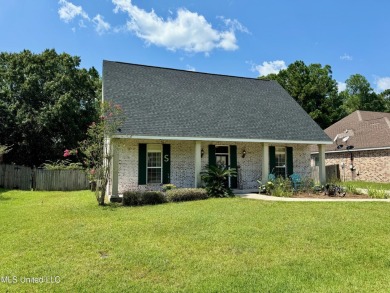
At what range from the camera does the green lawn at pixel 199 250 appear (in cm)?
438

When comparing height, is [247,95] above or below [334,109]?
below

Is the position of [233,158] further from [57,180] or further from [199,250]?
[57,180]

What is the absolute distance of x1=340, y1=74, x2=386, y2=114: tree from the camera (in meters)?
44.5

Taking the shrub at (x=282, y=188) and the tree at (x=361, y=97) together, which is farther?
the tree at (x=361, y=97)

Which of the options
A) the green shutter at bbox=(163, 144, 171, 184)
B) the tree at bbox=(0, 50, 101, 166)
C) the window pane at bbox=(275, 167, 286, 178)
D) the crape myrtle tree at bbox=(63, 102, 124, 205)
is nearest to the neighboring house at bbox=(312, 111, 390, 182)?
the window pane at bbox=(275, 167, 286, 178)

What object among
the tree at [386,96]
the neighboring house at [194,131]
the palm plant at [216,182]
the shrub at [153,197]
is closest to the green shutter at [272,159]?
the neighboring house at [194,131]

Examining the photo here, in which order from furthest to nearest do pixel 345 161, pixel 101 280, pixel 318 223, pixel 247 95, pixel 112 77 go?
pixel 345 161 → pixel 247 95 → pixel 112 77 → pixel 318 223 → pixel 101 280

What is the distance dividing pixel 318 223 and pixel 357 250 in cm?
202

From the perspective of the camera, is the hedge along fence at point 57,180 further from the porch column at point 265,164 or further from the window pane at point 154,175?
the porch column at point 265,164

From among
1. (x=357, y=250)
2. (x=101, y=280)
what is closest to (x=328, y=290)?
(x=357, y=250)

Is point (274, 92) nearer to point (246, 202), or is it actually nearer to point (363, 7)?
point (363, 7)

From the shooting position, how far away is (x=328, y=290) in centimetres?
417

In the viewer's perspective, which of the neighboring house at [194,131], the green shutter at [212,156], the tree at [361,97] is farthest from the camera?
the tree at [361,97]

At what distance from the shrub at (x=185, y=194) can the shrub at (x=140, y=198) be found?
0.51m
